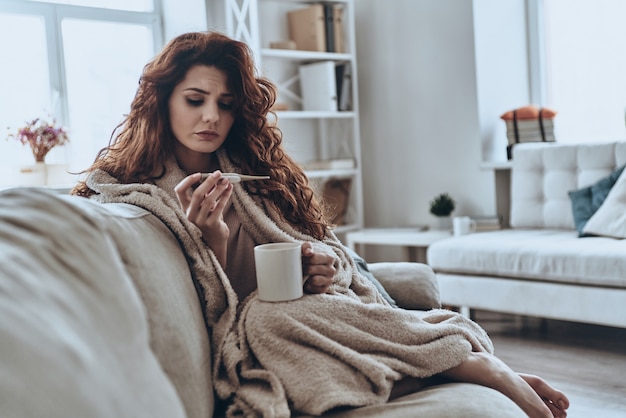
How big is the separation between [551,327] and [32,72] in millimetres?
3033

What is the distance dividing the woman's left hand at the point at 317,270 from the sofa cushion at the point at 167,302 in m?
0.24

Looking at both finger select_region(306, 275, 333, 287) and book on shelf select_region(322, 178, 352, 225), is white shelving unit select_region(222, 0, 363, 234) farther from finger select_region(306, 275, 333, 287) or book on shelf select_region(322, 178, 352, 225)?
finger select_region(306, 275, 333, 287)

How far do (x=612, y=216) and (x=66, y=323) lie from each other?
120 inches

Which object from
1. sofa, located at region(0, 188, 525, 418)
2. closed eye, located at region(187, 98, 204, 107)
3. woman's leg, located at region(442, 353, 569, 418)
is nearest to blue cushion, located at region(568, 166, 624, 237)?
woman's leg, located at region(442, 353, 569, 418)

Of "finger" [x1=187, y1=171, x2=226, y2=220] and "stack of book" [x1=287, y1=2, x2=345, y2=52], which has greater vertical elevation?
"stack of book" [x1=287, y1=2, x2=345, y2=52]

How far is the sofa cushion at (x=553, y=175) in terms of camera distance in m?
3.63

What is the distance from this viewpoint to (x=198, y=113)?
1809 millimetres

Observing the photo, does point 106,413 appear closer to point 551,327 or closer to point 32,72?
point 551,327

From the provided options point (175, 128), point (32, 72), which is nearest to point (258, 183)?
point (175, 128)

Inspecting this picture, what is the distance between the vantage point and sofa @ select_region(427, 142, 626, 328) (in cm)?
303

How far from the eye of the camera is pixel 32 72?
13.3 feet

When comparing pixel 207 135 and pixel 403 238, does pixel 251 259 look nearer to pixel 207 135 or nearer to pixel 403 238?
pixel 207 135

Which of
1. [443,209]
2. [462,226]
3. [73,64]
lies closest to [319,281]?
[462,226]

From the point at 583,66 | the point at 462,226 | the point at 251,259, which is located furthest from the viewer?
the point at 583,66
